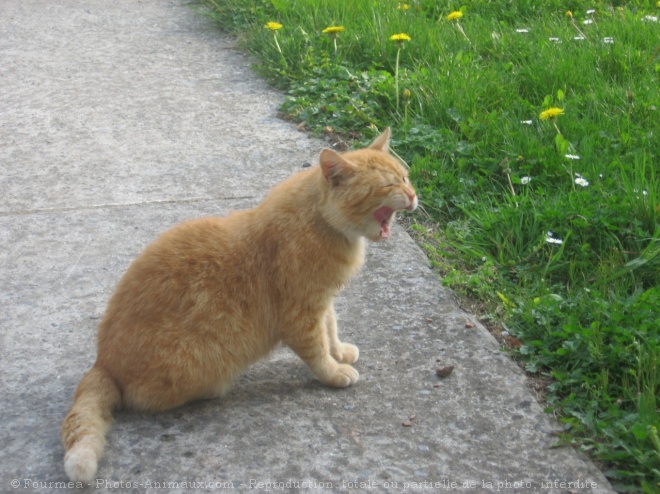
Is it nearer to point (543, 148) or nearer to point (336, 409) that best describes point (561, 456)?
point (336, 409)

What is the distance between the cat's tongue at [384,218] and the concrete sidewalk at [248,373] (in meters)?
0.52

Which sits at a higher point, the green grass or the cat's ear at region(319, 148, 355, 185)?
the cat's ear at region(319, 148, 355, 185)

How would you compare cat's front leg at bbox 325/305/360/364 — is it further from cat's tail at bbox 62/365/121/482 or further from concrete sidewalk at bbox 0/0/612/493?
cat's tail at bbox 62/365/121/482

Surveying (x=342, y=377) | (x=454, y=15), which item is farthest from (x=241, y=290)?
(x=454, y=15)

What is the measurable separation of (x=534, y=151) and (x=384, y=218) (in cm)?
161

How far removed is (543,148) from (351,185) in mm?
1727

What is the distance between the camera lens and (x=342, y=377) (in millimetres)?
3160

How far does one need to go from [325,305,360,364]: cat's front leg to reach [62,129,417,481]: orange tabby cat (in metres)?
0.02

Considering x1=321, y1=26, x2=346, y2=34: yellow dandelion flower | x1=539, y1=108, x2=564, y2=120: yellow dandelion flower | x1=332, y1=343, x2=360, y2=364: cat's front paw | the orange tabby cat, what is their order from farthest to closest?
x1=321, y1=26, x2=346, y2=34: yellow dandelion flower → x1=539, y1=108, x2=564, y2=120: yellow dandelion flower → x1=332, y1=343, x2=360, y2=364: cat's front paw → the orange tabby cat

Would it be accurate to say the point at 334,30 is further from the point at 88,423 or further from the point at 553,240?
the point at 88,423

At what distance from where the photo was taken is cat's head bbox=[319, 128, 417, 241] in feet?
10.2

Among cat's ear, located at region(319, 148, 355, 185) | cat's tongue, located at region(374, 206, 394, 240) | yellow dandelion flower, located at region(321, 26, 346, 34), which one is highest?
cat's ear, located at region(319, 148, 355, 185)

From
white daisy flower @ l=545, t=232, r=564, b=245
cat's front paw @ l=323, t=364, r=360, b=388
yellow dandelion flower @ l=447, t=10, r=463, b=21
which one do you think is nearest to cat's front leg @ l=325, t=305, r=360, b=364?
cat's front paw @ l=323, t=364, r=360, b=388

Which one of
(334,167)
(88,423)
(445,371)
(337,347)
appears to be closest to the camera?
(88,423)
